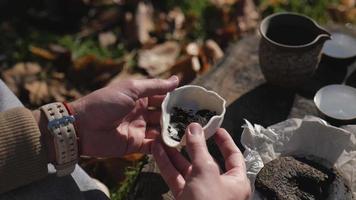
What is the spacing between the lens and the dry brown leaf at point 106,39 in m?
3.03

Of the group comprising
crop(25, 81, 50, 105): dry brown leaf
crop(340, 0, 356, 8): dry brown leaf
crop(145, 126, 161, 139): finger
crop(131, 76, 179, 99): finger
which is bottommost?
crop(25, 81, 50, 105): dry brown leaf

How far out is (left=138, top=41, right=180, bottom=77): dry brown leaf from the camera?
9.36ft

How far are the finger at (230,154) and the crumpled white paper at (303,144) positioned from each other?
10 cm

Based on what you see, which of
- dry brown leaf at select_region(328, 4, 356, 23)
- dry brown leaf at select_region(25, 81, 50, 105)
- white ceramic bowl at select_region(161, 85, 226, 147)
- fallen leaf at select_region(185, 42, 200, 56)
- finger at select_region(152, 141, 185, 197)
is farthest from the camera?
dry brown leaf at select_region(328, 4, 356, 23)

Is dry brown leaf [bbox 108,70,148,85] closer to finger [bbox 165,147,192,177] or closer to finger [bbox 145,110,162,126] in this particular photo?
finger [bbox 145,110,162,126]

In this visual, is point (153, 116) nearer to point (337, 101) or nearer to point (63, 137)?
point (63, 137)

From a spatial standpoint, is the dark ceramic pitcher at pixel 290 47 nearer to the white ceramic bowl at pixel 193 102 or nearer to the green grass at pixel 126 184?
the white ceramic bowl at pixel 193 102

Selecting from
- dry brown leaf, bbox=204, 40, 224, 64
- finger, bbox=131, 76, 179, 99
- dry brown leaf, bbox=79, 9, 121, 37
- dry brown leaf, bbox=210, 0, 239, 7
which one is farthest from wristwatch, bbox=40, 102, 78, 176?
dry brown leaf, bbox=210, 0, 239, 7

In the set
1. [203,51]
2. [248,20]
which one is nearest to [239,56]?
[203,51]

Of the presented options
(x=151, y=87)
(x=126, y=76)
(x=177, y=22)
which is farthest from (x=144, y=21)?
(x=151, y=87)

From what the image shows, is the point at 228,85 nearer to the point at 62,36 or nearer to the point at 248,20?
the point at 248,20

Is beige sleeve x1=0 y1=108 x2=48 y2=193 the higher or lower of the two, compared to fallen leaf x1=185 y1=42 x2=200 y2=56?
higher

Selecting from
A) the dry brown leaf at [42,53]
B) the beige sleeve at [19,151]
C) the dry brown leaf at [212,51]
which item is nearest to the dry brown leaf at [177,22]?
the dry brown leaf at [212,51]

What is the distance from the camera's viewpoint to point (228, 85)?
221 cm
